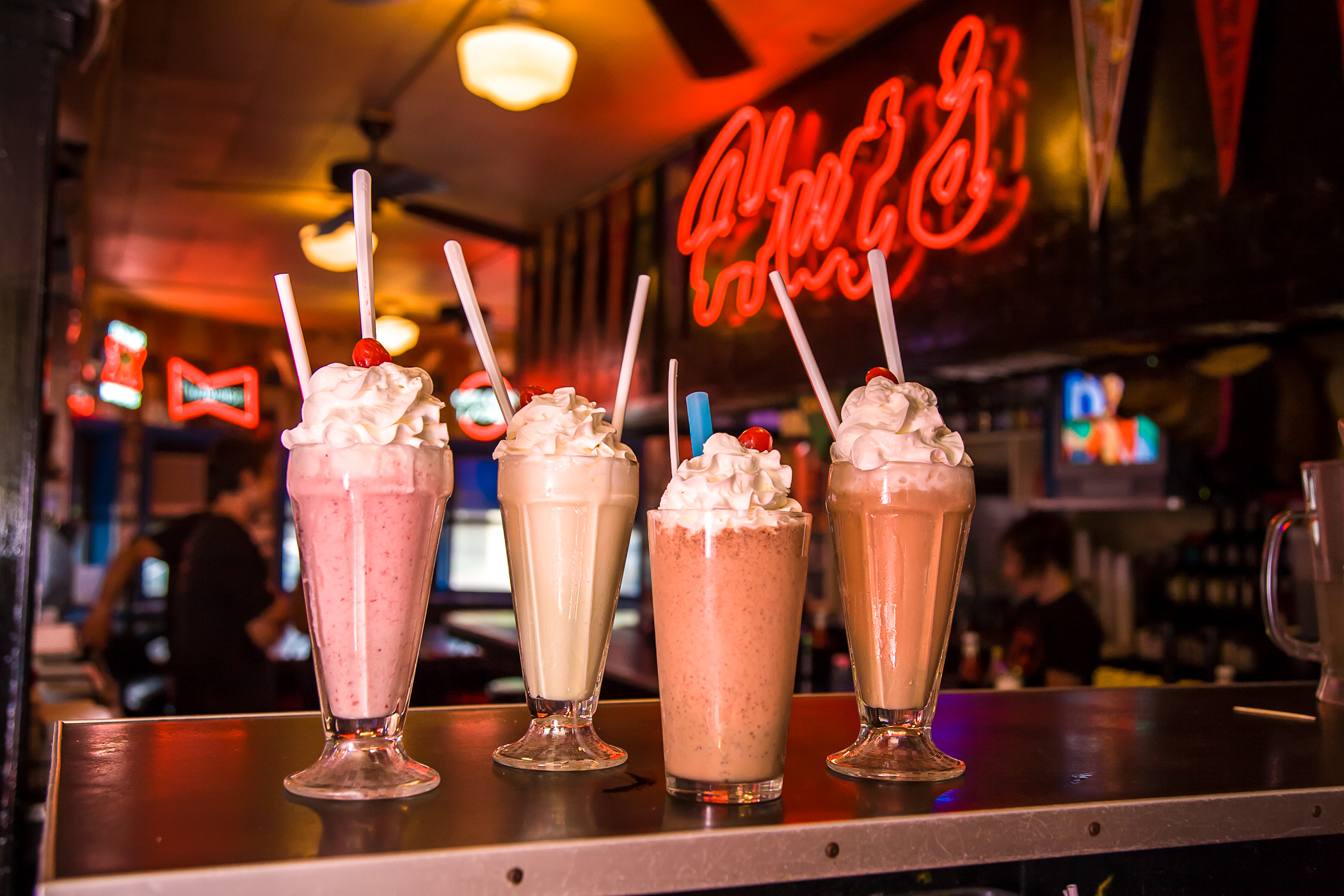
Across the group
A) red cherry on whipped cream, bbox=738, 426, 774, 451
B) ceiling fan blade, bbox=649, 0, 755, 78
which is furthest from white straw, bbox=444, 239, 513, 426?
ceiling fan blade, bbox=649, 0, 755, 78

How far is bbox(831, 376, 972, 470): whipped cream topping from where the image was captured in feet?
3.36

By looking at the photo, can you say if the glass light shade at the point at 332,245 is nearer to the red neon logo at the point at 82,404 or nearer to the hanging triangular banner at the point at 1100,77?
the hanging triangular banner at the point at 1100,77

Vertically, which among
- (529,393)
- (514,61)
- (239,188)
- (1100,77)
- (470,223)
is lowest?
(529,393)

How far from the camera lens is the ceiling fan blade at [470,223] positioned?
591cm

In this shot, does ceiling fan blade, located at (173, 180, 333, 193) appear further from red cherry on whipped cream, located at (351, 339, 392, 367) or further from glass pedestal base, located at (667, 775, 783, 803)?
glass pedestal base, located at (667, 775, 783, 803)

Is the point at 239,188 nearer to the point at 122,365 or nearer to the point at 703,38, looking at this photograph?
the point at 122,365

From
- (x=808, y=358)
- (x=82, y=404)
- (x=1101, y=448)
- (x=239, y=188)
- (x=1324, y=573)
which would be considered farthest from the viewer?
(x=82, y=404)

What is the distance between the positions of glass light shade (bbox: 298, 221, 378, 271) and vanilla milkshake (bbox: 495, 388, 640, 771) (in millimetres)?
4414

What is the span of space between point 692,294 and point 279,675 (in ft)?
9.25

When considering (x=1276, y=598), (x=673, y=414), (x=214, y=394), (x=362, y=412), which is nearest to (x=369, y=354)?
(x=362, y=412)

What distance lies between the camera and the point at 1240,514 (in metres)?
4.77

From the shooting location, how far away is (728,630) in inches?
35.9

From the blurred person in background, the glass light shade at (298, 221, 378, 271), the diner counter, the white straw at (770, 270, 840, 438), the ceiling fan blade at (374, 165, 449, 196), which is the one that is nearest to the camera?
the diner counter

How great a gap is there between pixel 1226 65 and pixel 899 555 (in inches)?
98.9
